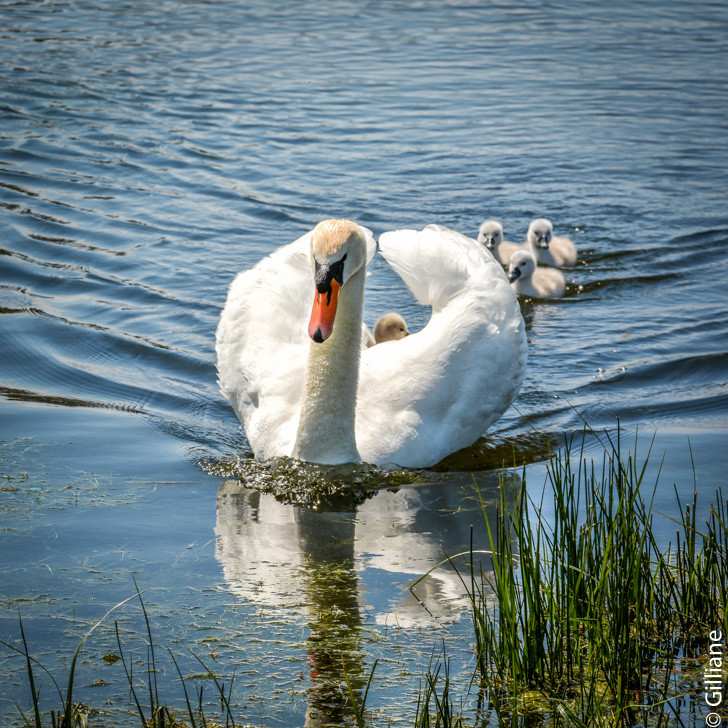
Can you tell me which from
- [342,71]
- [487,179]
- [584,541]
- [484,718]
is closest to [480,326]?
[584,541]

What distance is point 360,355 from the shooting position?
6.36 m

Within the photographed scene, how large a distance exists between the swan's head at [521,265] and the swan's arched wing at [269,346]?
3.24m

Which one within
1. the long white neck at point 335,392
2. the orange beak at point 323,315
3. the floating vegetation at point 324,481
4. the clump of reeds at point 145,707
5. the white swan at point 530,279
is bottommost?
the clump of reeds at point 145,707

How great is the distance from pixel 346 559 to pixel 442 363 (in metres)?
1.65

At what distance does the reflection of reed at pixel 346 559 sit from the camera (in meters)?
4.34

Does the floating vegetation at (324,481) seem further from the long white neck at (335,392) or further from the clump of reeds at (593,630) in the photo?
the clump of reeds at (593,630)

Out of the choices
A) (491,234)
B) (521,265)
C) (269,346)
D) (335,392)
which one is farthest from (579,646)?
(491,234)

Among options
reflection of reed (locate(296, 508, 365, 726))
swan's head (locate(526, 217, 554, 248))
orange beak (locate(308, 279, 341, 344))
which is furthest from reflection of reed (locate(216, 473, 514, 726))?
swan's head (locate(526, 217, 554, 248))

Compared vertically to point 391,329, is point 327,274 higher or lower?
higher

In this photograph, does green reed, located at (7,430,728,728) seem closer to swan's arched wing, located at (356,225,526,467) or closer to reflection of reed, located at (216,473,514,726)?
Answer: reflection of reed, located at (216,473,514,726)

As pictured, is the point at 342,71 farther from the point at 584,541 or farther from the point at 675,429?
the point at 584,541

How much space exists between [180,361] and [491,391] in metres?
2.79

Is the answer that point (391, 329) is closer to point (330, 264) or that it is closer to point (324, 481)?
point (324, 481)

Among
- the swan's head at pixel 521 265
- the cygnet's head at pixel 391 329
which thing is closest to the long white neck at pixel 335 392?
the cygnet's head at pixel 391 329
